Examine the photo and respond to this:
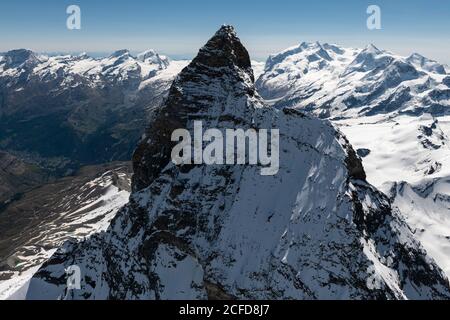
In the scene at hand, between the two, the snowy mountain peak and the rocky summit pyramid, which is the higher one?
the snowy mountain peak

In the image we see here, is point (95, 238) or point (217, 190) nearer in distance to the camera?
point (217, 190)

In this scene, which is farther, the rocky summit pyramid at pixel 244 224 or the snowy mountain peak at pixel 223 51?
the snowy mountain peak at pixel 223 51

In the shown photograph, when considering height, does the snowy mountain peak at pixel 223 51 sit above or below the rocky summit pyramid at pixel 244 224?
above

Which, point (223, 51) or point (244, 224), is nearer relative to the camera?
point (244, 224)

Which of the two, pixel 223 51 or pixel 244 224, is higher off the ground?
pixel 223 51

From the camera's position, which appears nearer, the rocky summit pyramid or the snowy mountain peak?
the rocky summit pyramid
